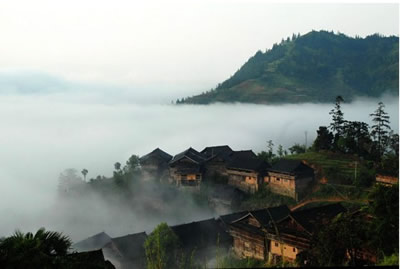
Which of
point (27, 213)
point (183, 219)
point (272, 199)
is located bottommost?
point (183, 219)

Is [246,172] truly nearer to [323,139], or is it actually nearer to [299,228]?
[323,139]

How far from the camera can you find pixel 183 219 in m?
9.26

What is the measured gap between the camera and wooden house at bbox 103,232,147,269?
706cm

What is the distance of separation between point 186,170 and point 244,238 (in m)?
2.17

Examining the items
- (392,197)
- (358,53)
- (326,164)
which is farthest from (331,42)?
(326,164)

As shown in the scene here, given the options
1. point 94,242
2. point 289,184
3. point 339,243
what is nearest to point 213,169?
point 289,184

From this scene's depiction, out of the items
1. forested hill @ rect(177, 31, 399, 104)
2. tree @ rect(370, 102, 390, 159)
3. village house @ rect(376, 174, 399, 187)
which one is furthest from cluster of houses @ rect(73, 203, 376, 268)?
forested hill @ rect(177, 31, 399, 104)

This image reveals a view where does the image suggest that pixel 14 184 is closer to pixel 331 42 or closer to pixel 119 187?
pixel 119 187

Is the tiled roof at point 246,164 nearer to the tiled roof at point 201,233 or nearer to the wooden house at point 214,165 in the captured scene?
the wooden house at point 214,165

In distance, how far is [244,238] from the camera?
21.9 feet

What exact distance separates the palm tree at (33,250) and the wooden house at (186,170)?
4480 mm

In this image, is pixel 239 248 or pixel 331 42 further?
pixel 239 248

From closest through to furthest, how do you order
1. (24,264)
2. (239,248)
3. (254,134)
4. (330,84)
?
(24,264) < (254,134) < (330,84) < (239,248)

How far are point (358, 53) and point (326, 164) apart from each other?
3.10 meters
